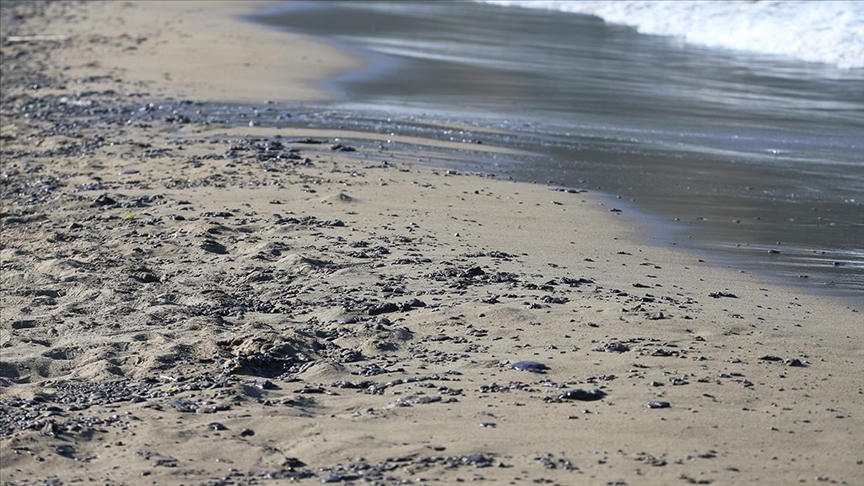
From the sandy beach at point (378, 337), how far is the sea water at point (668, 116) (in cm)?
65

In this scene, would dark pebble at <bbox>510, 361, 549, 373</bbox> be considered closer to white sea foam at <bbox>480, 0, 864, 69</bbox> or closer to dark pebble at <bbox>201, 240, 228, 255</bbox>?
dark pebble at <bbox>201, 240, 228, 255</bbox>

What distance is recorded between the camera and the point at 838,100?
14.1 m

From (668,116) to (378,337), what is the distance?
7813 mm

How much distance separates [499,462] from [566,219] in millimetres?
4127

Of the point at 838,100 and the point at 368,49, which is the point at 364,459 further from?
the point at 368,49

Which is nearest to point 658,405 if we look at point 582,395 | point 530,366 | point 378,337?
point 582,395

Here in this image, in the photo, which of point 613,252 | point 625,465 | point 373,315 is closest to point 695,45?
point 613,252

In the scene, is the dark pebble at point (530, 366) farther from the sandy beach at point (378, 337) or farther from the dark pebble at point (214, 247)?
the dark pebble at point (214, 247)

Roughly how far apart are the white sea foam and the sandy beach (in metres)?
11.8

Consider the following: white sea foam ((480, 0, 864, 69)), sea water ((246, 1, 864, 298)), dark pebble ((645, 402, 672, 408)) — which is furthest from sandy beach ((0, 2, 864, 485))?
white sea foam ((480, 0, 864, 69))

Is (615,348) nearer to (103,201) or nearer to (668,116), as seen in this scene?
(103,201)

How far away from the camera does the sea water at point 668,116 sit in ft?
26.5

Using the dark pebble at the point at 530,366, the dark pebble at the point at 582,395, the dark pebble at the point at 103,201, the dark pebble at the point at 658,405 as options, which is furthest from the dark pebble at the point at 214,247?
the dark pebble at the point at 658,405

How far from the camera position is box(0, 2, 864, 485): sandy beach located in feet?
13.7
